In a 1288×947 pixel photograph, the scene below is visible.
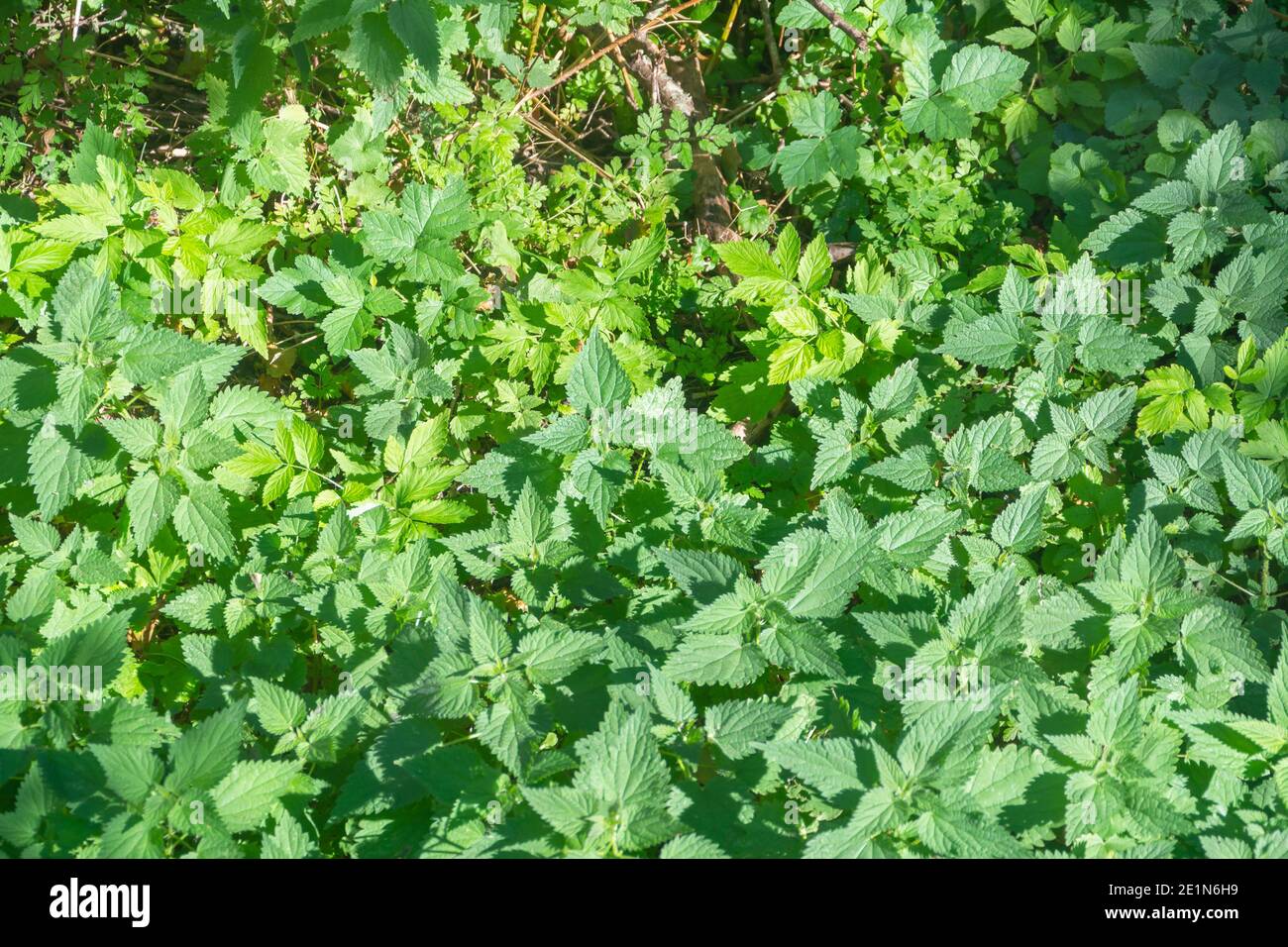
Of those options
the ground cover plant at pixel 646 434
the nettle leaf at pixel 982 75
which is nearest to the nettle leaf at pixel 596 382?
the ground cover plant at pixel 646 434

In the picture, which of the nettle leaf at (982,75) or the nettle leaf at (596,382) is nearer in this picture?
the nettle leaf at (596,382)

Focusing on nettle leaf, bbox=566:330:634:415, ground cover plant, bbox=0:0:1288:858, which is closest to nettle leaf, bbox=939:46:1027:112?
ground cover plant, bbox=0:0:1288:858

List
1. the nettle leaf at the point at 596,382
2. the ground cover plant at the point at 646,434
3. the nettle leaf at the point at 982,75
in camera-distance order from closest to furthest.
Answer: the ground cover plant at the point at 646,434 → the nettle leaf at the point at 596,382 → the nettle leaf at the point at 982,75

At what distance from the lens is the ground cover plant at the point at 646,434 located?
2189 mm

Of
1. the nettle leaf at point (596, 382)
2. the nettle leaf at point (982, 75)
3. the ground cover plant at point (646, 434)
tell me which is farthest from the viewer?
the nettle leaf at point (982, 75)

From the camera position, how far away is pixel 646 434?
9.46ft

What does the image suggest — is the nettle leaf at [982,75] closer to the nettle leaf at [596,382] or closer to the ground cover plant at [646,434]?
the ground cover plant at [646,434]

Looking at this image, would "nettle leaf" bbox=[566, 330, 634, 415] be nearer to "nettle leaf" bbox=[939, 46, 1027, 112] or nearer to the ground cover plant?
the ground cover plant

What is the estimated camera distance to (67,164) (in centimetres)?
378

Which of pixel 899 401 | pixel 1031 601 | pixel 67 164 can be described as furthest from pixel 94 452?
pixel 1031 601

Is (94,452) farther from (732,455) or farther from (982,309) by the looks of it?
(982,309)

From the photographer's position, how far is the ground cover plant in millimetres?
2189

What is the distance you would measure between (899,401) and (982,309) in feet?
1.89

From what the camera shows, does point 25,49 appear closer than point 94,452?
No
